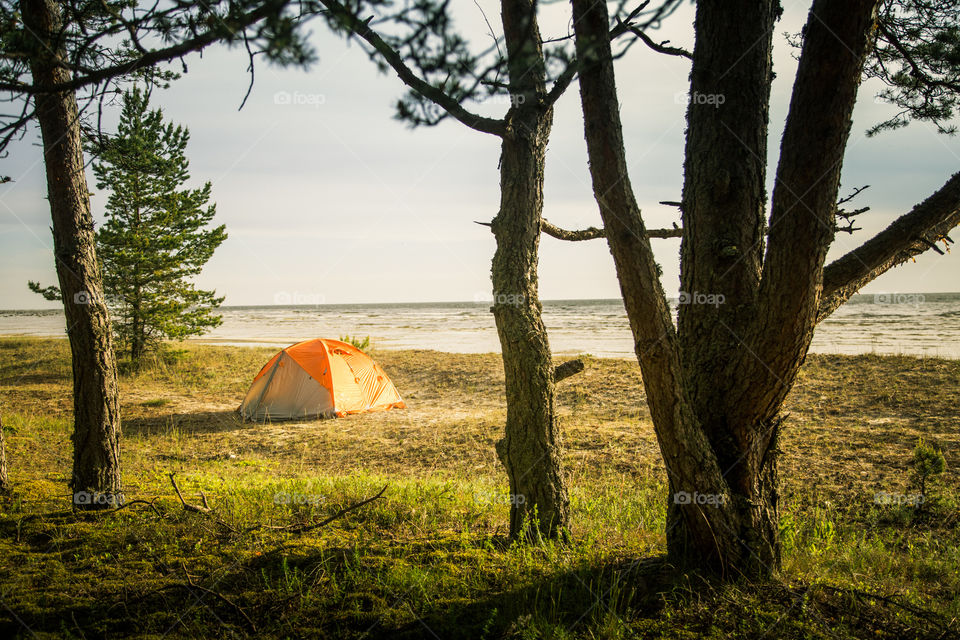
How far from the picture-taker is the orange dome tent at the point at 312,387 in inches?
429

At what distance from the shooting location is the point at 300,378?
1118cm

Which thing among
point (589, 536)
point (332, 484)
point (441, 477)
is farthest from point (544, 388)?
point (441, 477)

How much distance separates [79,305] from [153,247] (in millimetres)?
12433

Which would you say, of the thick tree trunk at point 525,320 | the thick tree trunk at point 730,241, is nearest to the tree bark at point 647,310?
the thick tree trunk at point 730,241

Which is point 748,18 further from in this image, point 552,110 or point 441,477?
point 441,477

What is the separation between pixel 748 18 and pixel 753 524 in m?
2.72

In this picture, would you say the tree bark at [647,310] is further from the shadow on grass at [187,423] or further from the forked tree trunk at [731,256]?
the shadow on grass at [187,423]

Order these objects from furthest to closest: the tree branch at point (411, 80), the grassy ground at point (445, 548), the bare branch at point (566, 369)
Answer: the bare branch at point (566, 369) < the tree branch at point (411, 80) < the grassy ground at point (445, 548)

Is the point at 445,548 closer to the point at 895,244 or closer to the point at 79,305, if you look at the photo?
the point at 895,244

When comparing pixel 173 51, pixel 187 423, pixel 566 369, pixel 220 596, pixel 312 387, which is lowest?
pixel 187 423

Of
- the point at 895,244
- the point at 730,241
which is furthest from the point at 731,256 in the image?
the point at 895,244

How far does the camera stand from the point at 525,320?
3.63m

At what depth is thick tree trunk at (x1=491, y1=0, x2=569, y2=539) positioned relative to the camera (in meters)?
3.62

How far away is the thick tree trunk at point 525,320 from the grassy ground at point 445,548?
383mm
